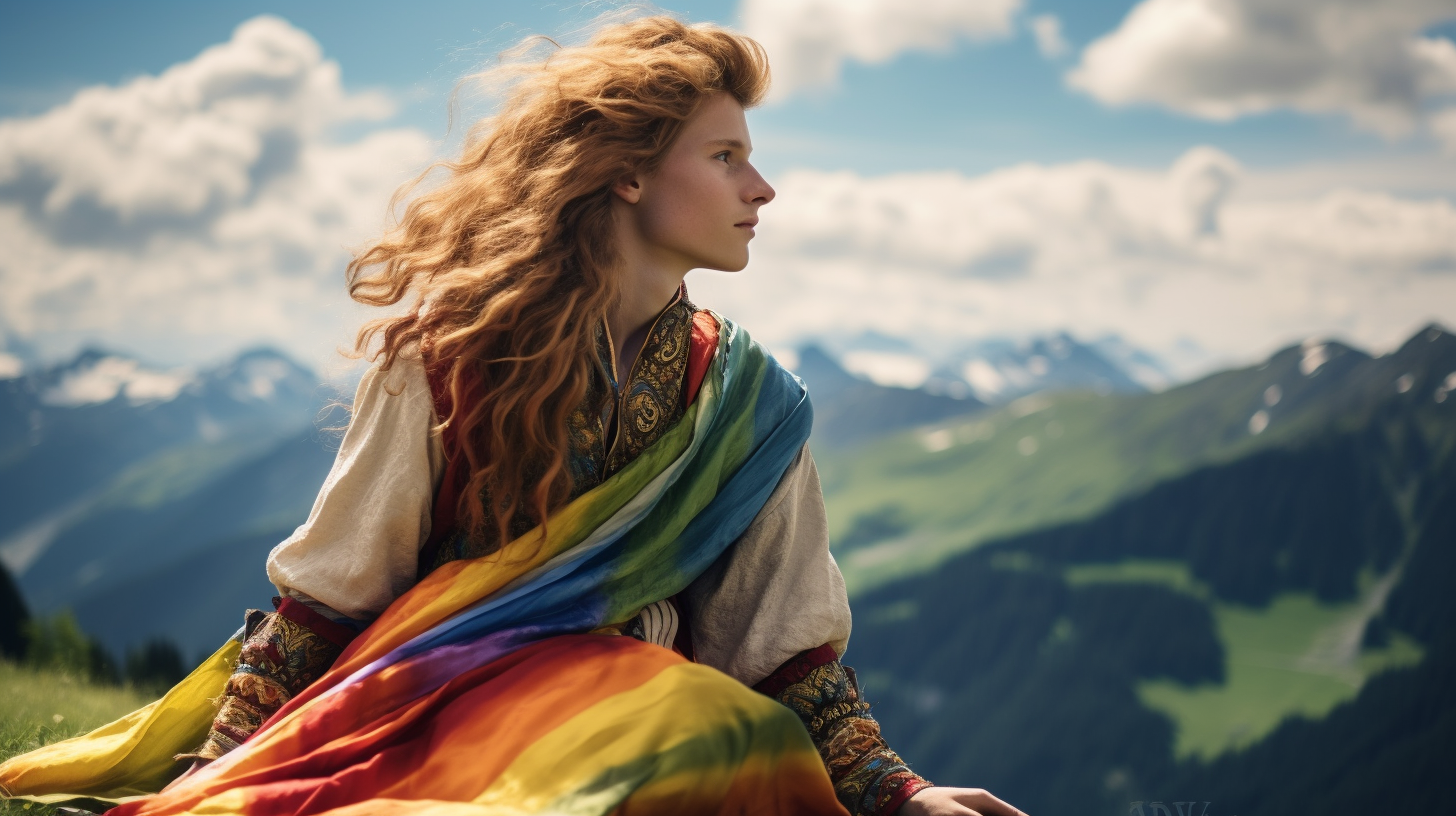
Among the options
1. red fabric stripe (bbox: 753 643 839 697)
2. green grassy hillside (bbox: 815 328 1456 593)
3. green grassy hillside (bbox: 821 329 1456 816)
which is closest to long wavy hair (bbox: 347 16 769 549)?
red fabric stripe (bbox: 753 643 839 697)

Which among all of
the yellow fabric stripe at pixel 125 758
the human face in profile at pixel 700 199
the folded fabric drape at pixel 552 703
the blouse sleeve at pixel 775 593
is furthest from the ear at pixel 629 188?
the yellow fabric stripe at pixel 125 758

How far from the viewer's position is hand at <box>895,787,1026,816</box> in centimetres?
242

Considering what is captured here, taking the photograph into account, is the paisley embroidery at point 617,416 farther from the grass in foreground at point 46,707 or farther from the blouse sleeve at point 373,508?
the grass in foreground at point 46,707

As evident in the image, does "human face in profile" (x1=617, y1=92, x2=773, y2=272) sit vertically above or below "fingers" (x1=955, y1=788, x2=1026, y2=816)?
above

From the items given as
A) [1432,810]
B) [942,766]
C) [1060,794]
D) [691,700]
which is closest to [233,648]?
[691,700]

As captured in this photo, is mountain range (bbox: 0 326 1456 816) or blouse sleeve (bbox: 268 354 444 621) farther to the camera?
mountain range (bbox: 0 326 1456 816)

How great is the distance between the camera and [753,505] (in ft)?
9.39

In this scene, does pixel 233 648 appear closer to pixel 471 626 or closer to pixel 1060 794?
pixel 471 626

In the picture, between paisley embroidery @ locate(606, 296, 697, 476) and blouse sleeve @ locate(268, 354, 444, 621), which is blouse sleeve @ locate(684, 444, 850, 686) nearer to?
paisley embroidery @ locate(606, 296, 697, 476)

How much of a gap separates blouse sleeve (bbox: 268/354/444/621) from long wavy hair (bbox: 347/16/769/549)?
0.23ft

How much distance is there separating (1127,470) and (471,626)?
5976 inches

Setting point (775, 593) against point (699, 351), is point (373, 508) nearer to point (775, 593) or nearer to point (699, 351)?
point (699, 351)

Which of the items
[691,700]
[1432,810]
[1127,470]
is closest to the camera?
[691,700]

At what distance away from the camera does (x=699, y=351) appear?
9.82ft
